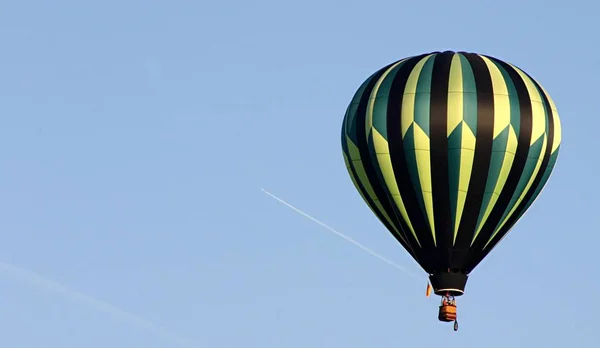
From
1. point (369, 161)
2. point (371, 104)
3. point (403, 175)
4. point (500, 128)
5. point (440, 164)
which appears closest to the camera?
point (440, 164)

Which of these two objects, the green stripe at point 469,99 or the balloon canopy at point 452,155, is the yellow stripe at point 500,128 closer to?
the balloon canopy at point 452,155

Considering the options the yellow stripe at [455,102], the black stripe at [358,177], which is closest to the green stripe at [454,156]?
the yellow stripe at [455,102]

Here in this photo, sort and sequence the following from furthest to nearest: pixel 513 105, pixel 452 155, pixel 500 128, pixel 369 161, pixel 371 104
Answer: pixel 371 104, pixel 369 161, pixel 513 105, pixel 500 128, pixel 452 155

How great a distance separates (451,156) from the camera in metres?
112

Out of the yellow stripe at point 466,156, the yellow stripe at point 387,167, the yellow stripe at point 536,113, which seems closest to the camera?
the yellow stripe at point 466,156

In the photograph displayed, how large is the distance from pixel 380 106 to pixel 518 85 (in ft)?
15.4

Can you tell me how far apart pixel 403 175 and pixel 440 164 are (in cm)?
130

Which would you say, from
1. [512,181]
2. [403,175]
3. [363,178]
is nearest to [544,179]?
[512,181]

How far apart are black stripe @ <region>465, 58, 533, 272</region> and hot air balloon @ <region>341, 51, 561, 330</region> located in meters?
0.03

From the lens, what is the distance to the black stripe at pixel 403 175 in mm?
112812

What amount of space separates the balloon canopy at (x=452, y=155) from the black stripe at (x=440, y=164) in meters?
0.03

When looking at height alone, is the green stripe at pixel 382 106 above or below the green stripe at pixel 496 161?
above

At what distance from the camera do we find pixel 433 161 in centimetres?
11256

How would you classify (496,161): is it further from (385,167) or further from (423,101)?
(385,167)
